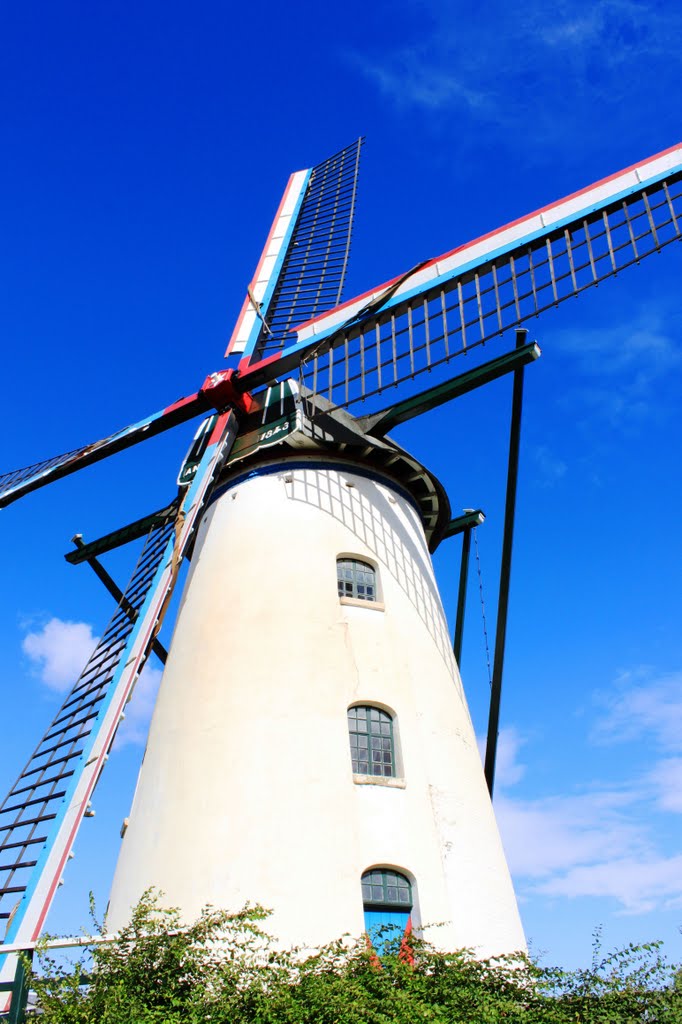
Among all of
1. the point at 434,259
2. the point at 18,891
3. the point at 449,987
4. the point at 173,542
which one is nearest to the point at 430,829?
the point at 449,987

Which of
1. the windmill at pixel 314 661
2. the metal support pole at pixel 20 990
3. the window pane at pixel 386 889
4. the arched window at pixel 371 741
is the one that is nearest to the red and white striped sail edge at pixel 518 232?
the windmill at pixel 314 661

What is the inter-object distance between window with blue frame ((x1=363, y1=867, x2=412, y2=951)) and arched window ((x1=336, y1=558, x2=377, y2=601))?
13.2 feet

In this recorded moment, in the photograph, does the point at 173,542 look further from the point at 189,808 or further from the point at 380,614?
the point at 189,808

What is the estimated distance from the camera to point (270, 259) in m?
19.1

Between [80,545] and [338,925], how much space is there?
31.0 feet

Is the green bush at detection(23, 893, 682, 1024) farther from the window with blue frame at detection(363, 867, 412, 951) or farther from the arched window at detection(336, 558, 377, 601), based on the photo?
the arched window at detection(336, 558, 377, 601)

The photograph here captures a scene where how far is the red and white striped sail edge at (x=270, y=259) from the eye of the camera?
56.0 feet

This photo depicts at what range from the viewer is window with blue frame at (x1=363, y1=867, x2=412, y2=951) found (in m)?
9.45

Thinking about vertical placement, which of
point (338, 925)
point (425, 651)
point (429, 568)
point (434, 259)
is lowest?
point (338, 925)

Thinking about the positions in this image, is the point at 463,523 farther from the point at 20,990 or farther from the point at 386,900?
the point at 20,990

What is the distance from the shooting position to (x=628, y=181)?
41.3 ft

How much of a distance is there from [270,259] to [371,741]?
1229 centimetres

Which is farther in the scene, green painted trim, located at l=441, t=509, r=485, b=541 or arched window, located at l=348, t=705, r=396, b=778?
green painted trim, located at l=441, t=509, r=485, b=541

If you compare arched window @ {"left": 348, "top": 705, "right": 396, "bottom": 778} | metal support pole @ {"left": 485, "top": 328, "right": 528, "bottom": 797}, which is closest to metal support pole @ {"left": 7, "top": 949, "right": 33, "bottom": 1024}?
arched window @ {"left": 348, "top": 705, "right": 396, "bottom": 778}
